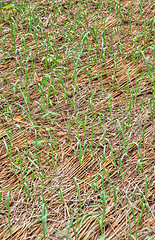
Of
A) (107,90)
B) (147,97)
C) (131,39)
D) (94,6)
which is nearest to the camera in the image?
(147,97)

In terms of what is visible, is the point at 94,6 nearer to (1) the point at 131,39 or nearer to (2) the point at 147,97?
(1) the point at 131,39

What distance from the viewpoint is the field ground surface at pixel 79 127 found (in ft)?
5.47

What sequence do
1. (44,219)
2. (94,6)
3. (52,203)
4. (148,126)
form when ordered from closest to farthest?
1. (44,219)
2. (52,203)
3. (148,126)
4. (94,6)

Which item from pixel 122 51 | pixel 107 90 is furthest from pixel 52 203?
pixel 122 51

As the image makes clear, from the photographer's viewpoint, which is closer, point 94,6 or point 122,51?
point 122,51

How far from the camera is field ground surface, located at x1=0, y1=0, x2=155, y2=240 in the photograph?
1.67 meters

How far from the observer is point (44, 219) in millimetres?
1625

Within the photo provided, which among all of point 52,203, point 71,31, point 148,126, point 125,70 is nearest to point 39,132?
point 52,203

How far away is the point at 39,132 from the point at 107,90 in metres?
0.73

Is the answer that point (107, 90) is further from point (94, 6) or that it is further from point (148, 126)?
point (94, 6)

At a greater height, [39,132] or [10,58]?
[10,58]

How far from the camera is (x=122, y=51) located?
268 centimetres

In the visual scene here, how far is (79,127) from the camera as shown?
222 cm

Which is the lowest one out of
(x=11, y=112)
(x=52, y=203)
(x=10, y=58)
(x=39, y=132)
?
(x=52, y=203)
